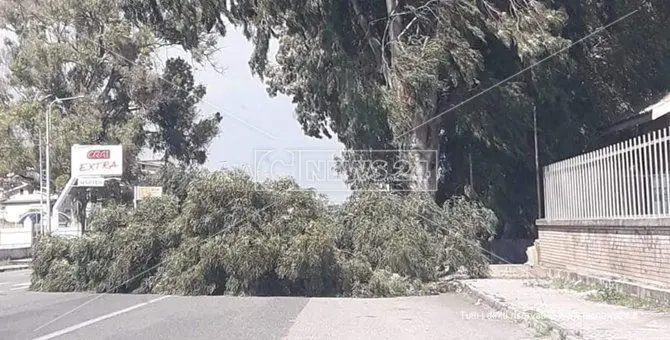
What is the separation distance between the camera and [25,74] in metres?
53.3

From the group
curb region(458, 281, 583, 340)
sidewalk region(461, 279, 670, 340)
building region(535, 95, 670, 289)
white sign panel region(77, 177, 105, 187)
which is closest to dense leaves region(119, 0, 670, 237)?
building region(535, 95, 670, 289)

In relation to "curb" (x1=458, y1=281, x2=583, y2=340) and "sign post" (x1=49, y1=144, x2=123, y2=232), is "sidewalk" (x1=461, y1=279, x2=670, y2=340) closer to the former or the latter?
"curb" (x1=458, y1=281, x2=583, y2=340)

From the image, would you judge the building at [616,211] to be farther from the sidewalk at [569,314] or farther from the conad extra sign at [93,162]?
the conad extra sign at [93,162]

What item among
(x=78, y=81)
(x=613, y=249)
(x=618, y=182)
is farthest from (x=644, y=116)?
(x=78, y=81)

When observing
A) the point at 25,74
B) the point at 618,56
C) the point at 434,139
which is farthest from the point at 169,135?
the point at 618,56

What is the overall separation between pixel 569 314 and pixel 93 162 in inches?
1411

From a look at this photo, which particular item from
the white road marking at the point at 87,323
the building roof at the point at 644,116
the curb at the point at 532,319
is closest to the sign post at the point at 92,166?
the white road marking at the point at 87,323

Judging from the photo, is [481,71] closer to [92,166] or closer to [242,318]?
[242,318]

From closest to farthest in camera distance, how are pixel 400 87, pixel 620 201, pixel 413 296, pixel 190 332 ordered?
pixel 190 332 < pixel 620 201 < pixel 413 296 < pixel 400 87

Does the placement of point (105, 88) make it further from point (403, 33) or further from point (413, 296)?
point (413, 296)

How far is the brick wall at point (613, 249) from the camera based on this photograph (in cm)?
1497

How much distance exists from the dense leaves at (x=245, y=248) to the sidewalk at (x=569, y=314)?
2.78 meters

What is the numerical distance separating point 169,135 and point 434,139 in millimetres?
33268

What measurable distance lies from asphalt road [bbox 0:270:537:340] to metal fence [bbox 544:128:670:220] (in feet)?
11.9
